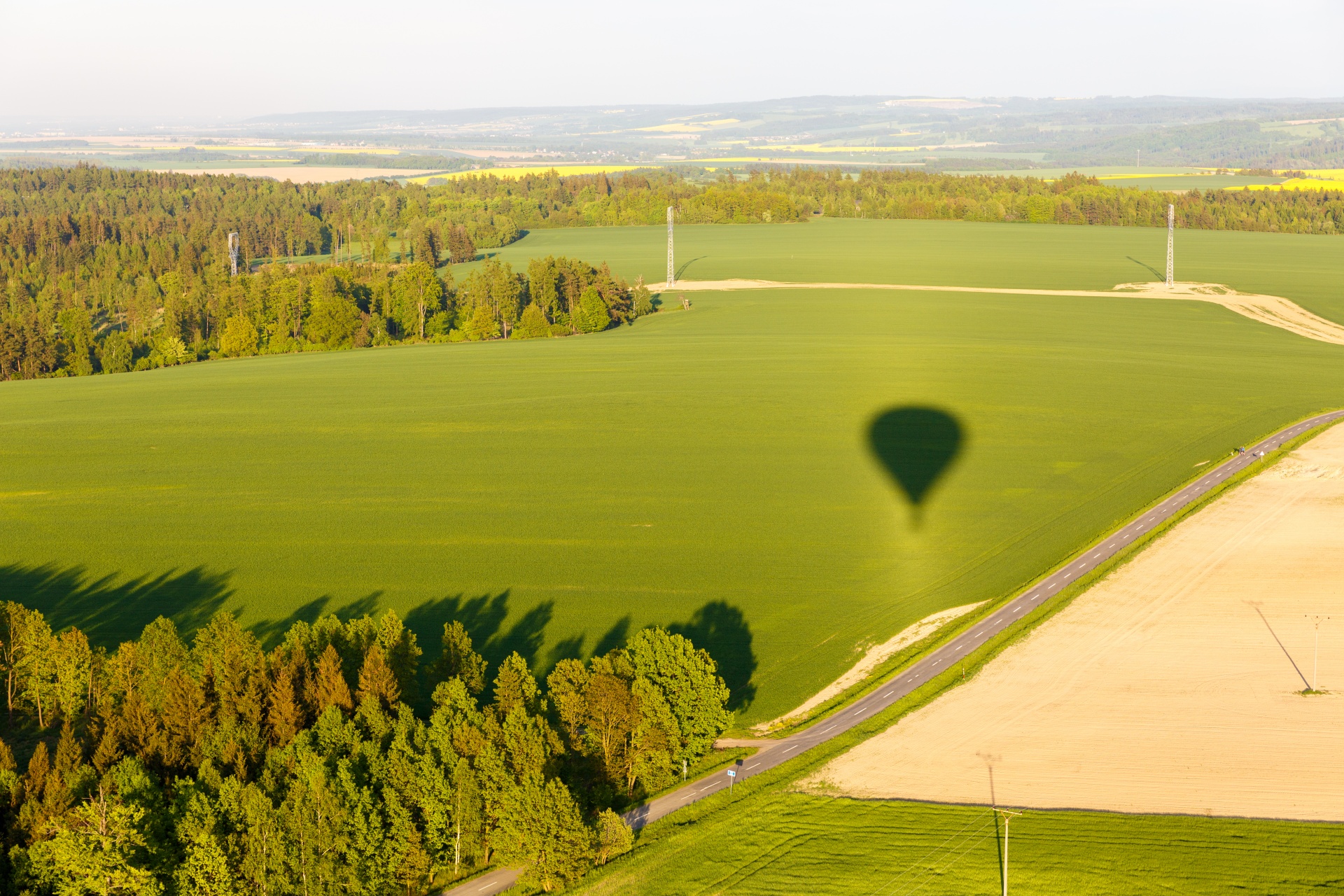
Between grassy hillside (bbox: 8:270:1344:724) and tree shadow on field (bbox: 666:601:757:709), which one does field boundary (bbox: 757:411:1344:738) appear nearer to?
grassy hillside (bbox: 8:270:1344:724)

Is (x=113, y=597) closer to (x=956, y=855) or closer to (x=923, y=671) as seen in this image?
(x=923, y=671)

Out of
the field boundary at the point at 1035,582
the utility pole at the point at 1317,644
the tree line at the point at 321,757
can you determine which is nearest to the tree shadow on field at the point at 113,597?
the tree line at the point at 321,757

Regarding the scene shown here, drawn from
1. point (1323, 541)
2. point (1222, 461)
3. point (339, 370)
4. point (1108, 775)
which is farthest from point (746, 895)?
point (339, 370)

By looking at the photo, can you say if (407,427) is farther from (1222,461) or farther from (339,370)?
(1222,461)

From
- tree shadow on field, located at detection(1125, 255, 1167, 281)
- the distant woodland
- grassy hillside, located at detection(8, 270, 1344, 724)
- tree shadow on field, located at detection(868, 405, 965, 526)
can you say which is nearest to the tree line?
grassy hillside, located at detection(8, 270, 1344, 724)

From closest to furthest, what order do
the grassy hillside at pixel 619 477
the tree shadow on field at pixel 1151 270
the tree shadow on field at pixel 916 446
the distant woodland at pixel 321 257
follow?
the grassy hillside at pixel 619 477
the tree shadow on field at pixel 916 446
the distant woodland at pixel 321 257
the tree shadow on field at pixel 1151 270

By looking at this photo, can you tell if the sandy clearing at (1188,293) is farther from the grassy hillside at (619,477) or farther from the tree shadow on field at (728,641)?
the tree shadow on field at (728,641)

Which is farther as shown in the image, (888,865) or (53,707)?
(53,707)
